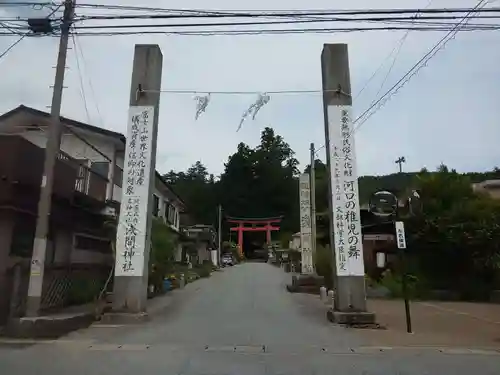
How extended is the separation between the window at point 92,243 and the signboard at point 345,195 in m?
9.17

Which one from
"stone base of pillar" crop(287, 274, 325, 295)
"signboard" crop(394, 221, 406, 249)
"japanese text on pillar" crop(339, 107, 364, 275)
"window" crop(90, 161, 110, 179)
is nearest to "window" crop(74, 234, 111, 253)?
"window" crop(90, 161, 110, 179)

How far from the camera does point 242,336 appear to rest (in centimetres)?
1141

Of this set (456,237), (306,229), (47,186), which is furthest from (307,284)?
(47,186)

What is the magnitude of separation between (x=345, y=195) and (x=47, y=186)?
8428 millimetres

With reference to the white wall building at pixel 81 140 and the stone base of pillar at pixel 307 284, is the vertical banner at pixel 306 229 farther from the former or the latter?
the white wall building at pixel 81 140

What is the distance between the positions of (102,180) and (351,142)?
31.6 feet

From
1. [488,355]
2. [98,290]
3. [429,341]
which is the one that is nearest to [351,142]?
[429,341]

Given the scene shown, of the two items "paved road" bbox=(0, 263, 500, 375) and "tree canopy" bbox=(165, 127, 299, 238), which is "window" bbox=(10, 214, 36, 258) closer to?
"paved road" bbox=(0, 263, 500, 375)

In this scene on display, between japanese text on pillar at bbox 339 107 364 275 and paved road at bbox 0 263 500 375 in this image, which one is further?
japanese text on pillar at bbox 339 107 364 275

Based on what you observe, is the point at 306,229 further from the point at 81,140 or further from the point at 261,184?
the point at 261,184

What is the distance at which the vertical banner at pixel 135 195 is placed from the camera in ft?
46.6

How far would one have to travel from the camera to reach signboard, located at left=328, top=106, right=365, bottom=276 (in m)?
14.3

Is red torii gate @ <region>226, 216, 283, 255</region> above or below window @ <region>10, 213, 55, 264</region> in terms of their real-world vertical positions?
above

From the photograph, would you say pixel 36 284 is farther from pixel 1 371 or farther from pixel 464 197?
pixel 464 197
